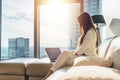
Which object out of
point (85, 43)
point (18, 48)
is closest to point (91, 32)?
point (85, 43)

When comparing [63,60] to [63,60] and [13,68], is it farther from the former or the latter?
[13,68]

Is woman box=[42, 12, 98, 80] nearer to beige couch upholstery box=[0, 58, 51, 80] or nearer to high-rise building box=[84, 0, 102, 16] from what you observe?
beige couch upholstery box=[0, 58, 51, 80]

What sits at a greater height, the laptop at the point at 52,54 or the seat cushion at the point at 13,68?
the laptop at the point at 52,54

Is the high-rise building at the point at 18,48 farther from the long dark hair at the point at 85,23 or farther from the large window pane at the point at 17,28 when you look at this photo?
the long dark hair at the point at 85,23

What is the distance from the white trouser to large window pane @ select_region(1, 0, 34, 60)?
7.54 ft

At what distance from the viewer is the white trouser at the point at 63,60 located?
8.50 feet

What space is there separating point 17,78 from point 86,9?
2421mm

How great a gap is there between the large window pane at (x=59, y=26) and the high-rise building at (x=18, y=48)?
409 millimetres

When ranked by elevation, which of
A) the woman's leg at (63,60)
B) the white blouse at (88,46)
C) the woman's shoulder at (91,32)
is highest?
the woman's shoulder at (91,32)

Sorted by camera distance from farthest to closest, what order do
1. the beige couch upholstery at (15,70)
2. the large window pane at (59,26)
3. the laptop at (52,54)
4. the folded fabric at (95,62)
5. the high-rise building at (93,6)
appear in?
the large window pane at (59,26)
the high-rise building at (93,6)
the laptop at (52,54)
the beige couch upholstery at (15,70)
the folded fabric at (95,62)

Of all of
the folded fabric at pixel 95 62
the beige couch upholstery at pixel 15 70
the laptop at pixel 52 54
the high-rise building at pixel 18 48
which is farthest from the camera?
the high-rise building at pixel 18 48

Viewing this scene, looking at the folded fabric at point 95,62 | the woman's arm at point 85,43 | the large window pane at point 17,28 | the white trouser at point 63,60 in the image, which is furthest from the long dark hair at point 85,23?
the large window pane at point 17,28

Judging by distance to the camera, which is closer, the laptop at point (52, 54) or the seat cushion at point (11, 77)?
the seat cushion at point (11, 77)

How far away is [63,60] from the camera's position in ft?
8.61
